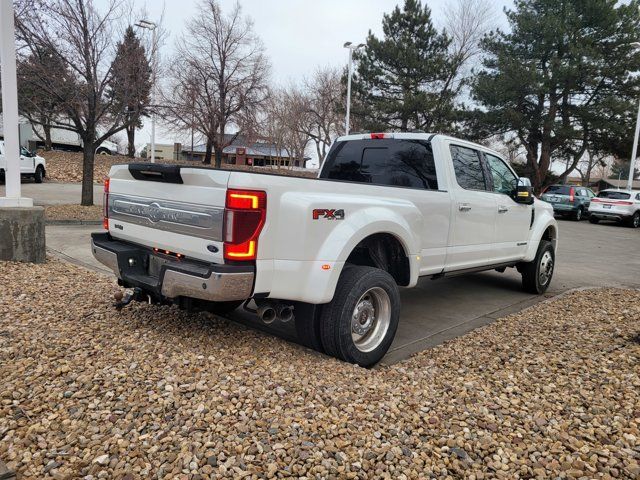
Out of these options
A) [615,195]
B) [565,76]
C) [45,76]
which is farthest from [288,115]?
[45,76]

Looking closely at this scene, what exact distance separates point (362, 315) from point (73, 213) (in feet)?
36.3

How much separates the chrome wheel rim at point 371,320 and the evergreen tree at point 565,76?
27362 mm

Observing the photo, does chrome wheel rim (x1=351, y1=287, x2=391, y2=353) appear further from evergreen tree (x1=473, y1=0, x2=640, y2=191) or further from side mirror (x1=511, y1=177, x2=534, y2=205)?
evergreen tree (x1=473, y1=0, x2=640, y2=191)

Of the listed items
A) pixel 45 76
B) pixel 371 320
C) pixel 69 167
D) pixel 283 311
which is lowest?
pixel 371 320

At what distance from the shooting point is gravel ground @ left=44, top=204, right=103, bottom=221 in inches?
475

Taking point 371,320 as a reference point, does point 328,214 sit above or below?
above

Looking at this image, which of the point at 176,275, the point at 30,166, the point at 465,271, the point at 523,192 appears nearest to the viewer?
the point at 176,275

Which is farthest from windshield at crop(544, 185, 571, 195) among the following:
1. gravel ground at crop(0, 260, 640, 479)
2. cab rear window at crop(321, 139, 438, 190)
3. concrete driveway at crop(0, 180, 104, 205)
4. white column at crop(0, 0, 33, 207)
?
white column at crop(0, 0, 33, 207)

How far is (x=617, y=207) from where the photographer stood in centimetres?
2150

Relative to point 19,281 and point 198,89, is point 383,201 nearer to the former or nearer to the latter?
point 19,281

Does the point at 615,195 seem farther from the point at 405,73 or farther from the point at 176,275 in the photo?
the point at 176,275

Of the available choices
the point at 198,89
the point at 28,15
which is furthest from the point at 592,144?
the point at 28,15

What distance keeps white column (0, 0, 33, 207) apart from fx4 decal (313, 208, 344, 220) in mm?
5273

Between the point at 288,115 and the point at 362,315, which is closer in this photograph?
the point at 362,315
